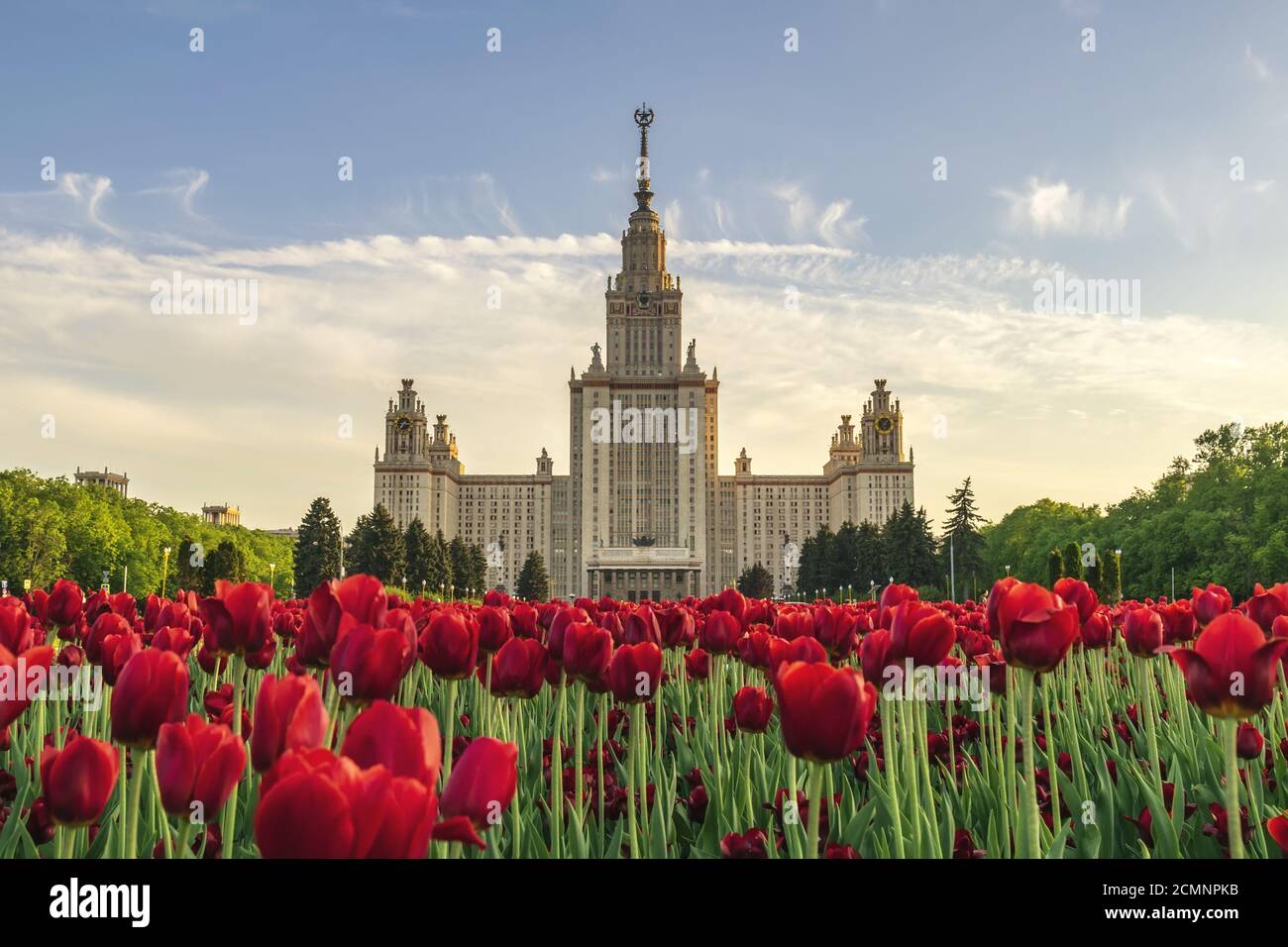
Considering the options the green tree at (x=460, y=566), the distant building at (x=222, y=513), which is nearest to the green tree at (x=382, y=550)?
the green tree at (x=460, y=566)

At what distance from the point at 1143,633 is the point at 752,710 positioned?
1618mm

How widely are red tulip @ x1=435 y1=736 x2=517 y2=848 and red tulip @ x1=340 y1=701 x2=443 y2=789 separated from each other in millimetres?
104

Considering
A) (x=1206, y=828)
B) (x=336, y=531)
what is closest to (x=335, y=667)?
(x=1206, y=828)

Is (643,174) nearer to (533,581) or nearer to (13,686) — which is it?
(533,581)

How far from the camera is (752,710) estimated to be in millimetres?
2768

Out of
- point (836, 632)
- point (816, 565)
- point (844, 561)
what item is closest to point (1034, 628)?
point (836, 632)

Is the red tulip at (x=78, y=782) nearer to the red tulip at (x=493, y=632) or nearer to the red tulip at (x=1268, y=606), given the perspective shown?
the red tulip at (x=493, y=632)

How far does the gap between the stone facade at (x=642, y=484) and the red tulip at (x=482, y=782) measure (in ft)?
344

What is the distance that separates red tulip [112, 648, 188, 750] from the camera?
1632mm

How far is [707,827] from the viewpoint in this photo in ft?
8.57

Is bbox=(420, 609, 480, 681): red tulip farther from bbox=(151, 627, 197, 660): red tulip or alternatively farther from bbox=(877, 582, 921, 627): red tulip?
bbox=(877, 582, 921, 627): red tulip

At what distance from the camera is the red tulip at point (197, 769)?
1.40 metres

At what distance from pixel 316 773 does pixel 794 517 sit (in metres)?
126

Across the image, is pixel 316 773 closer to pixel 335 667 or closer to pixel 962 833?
pixel 335 667
